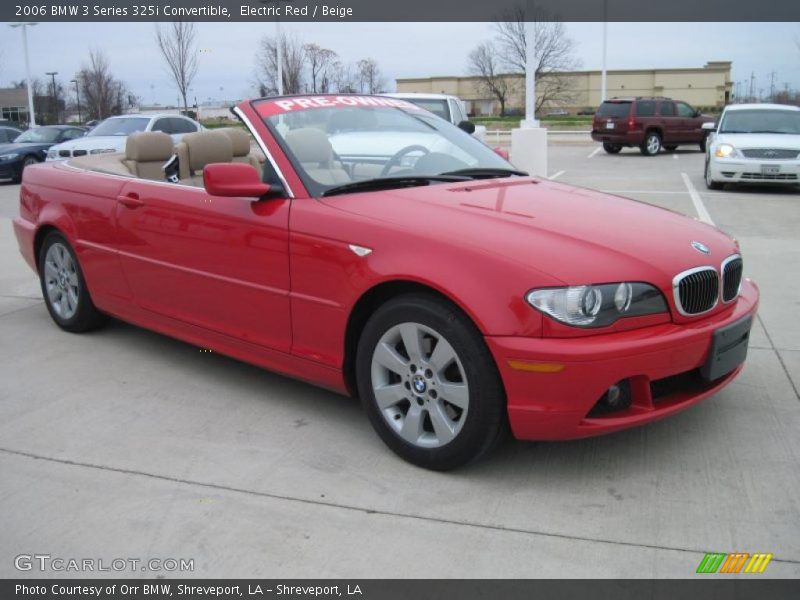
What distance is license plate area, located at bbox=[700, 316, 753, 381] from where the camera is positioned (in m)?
3.36

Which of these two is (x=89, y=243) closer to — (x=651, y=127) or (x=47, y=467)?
(x=47, y=467)

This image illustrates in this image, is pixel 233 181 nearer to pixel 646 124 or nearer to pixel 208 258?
pixel 208 258

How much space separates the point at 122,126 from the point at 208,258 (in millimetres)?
13532

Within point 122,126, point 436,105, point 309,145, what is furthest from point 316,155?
point 122,126

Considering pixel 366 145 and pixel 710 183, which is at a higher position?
pixel 366 145

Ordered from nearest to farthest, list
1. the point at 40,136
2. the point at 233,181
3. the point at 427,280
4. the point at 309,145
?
1. the point at 427,280
2. the point at 233,181
3. the point at 309,145
4. the point at 40,136

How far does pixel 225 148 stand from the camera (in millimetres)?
5383

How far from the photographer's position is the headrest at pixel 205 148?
17.5 ft

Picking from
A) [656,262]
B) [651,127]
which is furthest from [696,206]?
[651,127]

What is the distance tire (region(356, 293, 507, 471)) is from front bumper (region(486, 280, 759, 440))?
0.32 feet

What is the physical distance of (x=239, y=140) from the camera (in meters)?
5.62

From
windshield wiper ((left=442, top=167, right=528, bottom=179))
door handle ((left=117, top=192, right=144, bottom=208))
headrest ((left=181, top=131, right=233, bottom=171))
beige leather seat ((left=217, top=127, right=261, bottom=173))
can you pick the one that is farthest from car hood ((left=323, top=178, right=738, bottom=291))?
beige leather seat ((left=217, top=127, right=261, bottom=173))

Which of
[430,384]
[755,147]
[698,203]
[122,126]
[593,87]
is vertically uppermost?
[593,87]

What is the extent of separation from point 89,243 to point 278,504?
8.64 feet
